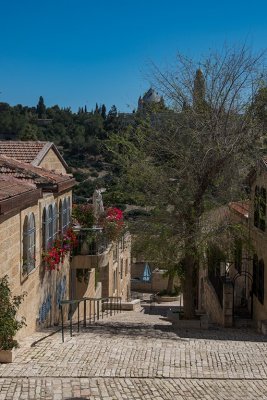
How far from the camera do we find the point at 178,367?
992cm

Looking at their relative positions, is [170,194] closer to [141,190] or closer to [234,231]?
[141,190]

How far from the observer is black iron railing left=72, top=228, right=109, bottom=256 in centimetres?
1953

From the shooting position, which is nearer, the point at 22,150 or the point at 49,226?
the point at 49,226

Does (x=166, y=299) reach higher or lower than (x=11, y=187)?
lower

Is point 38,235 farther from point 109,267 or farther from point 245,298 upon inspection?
point 109,267

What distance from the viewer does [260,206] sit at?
57.9ft

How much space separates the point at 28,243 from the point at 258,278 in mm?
9043

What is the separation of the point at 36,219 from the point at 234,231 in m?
6.15

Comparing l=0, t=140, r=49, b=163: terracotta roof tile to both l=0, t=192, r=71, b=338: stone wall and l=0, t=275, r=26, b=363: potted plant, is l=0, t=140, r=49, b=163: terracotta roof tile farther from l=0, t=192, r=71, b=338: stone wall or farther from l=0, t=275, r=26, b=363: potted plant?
l=0, t=275, r=26, b=363: potted plant

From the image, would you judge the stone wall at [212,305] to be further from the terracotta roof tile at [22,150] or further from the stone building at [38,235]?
the terracotta roof tile at [22,150]

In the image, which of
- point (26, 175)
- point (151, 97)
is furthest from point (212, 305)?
point (26, 175)

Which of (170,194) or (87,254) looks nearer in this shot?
(170,194)

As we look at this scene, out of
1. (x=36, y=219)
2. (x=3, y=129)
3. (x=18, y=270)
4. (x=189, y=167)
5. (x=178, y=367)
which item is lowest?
(x=178, y=367)

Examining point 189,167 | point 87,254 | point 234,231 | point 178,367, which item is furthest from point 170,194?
point 178,367
